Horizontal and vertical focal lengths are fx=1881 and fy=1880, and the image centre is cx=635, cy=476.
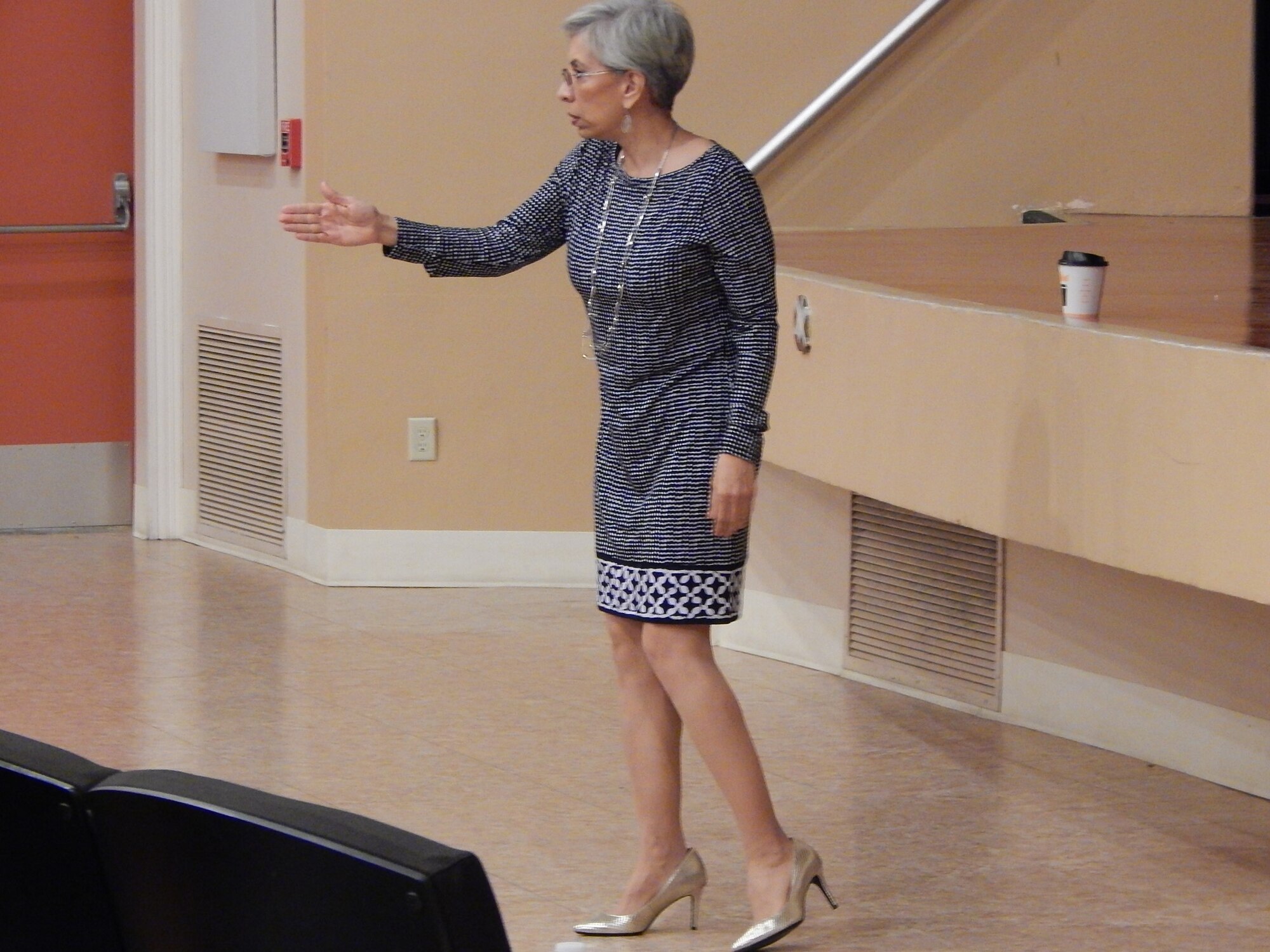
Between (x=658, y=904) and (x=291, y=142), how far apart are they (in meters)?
3.00

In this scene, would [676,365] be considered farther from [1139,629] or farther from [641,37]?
[1139,629]

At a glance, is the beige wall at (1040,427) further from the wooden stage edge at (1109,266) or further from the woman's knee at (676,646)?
the woman's knee at (676,646)

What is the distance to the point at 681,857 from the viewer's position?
2.78 meters

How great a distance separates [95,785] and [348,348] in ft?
12.7

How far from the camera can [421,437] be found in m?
5.16

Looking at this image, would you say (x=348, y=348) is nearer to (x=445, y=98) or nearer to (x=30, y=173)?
(x=445, y=98)

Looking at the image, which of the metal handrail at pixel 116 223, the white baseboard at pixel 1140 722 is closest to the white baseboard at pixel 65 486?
the metal handrail at pixel 116 223

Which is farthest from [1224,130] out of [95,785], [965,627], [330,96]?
[95,785]

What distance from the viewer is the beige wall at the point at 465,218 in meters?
5.00

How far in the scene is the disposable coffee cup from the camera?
2777 millimetres

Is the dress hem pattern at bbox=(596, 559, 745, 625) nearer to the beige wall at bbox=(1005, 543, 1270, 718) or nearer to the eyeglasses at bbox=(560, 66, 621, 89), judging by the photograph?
the eyeglasses at bbox=(560, 66, 621, 89)

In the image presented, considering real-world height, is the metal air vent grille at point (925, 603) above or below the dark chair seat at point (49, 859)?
below

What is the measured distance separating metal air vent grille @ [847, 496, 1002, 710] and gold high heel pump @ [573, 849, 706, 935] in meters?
1.33

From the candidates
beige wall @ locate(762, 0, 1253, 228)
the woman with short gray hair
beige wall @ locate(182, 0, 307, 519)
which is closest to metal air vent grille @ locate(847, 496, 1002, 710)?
beige wall @ locate(762, 0, 1253, 228)
